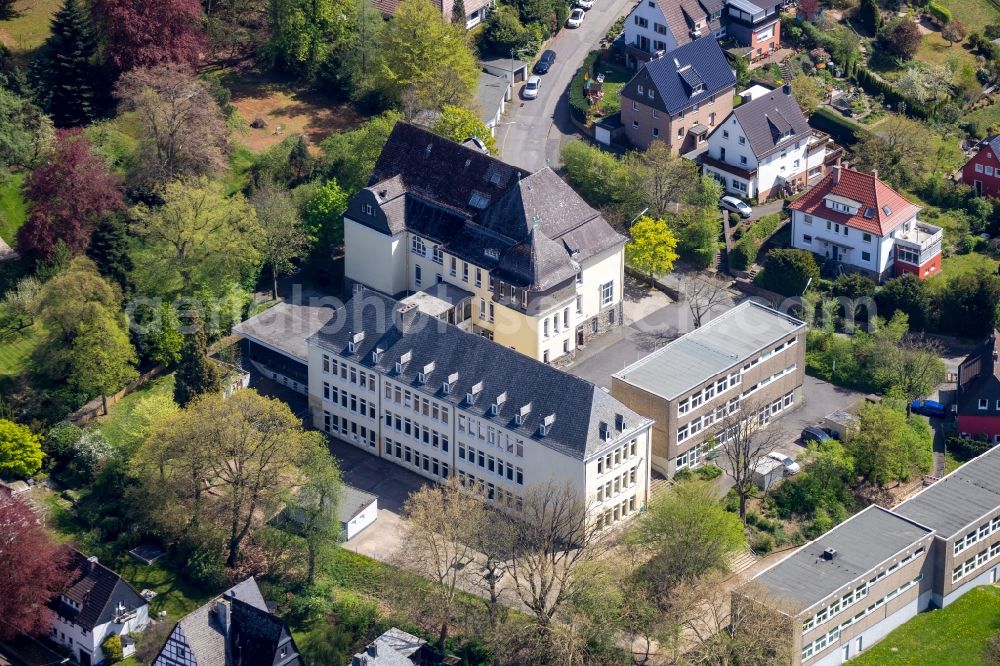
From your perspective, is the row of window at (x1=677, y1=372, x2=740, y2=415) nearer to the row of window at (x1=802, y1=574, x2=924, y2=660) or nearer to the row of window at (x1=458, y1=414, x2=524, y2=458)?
the row of window at (x1=458, y1=414, x2=524, y2=458)

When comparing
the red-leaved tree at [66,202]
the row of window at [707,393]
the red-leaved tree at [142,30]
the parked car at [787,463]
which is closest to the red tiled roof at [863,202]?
the row of window at [707,393]

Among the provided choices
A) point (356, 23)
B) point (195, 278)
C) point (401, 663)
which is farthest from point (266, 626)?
point (356, 23)

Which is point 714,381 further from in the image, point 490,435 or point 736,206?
point 736,206

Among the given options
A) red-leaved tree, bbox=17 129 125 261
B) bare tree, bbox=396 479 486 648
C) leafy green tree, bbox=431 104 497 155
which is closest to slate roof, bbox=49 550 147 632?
bare tree, bbox=396 479 486 648

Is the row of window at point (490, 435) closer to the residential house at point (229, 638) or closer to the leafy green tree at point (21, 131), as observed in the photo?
the residential house at point (229, 638)

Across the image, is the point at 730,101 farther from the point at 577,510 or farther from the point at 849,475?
the point at 577,510

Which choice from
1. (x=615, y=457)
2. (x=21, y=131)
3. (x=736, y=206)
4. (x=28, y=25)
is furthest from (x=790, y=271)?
(x=28, y=25)

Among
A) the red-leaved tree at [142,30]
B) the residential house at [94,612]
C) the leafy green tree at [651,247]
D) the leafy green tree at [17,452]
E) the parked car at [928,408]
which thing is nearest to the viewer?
the residential house at [94,612]
